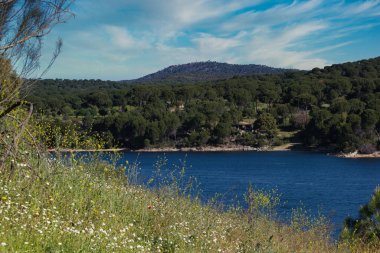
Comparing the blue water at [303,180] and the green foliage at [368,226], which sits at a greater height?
the green foliage at [368,226]

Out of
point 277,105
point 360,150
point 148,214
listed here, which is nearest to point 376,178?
point 360,150

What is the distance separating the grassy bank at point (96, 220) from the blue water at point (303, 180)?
14140 millimetres

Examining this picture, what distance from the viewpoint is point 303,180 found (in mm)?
43188

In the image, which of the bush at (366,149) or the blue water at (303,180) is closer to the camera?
the blue water at (303,180)

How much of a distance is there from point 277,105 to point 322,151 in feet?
65.3

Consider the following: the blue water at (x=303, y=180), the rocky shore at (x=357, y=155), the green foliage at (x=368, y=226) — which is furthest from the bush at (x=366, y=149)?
the green foliage at (x=368, y=226)

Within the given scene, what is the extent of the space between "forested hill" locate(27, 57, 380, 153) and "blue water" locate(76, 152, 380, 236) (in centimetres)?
1056

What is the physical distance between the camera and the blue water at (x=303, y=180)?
28531 mm

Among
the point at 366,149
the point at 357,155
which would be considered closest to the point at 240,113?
the point at 357,155

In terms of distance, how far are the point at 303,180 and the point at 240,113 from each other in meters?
47.4

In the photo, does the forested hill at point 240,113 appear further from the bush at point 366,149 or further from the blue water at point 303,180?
the blue water at point 303,180

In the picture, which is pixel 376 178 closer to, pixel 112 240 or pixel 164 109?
pixel 112 240

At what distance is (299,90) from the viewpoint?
97.3 m

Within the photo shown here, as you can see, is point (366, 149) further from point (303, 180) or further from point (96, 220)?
point (96, 220)
